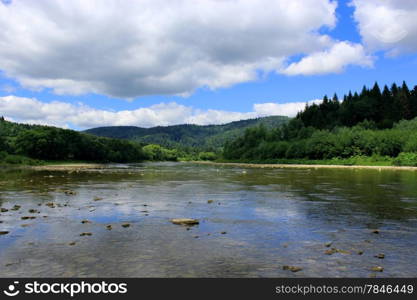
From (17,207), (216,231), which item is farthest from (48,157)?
(216,231)

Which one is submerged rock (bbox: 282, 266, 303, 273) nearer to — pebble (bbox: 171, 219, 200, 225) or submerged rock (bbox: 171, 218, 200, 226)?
submerged rock (bbox: 171, 218, 200, 226)

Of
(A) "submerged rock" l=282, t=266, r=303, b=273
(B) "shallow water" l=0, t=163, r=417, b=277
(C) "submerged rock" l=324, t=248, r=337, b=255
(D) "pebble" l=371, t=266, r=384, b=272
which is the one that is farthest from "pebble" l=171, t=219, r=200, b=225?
(D) "pebble" l=371, t=266, r=384, b=272

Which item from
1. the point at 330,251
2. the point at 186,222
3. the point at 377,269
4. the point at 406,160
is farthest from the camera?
the point at 406,160

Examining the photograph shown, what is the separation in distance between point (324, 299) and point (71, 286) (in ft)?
26.7

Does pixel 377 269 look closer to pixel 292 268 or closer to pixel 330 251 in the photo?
pixel 330 251


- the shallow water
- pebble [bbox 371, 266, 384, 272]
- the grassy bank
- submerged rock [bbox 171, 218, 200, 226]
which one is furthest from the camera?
the grassy bank

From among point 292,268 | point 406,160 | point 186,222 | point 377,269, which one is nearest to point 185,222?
point 186,222

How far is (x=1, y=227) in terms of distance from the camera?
20375mm

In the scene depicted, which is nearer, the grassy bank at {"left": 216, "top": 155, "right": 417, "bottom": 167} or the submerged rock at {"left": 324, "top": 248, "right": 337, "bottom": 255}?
the submerged rock at {"left": 324, "top": 248, "right": 337, "bottom": 255}

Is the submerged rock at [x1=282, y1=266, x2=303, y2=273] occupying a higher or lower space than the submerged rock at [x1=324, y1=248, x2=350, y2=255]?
higher

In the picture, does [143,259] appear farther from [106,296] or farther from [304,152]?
[304,152]

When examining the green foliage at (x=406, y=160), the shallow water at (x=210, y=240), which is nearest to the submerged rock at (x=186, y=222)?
the shallow water at (x=210, y=240)

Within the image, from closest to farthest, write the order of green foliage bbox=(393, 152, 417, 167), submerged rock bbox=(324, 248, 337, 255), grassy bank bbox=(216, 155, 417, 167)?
submerged rock bbox=(324, 248, 337, 255)
green foliage bbox=(393, 152, 417, 167)
grassy bank bbox=(216, 155, 417, 167)

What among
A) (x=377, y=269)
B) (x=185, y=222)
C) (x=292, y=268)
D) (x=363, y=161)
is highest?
(x=185, y=222)
